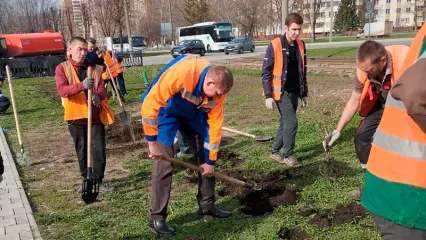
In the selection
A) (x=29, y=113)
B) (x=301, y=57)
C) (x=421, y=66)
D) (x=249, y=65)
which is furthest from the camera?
(x=249, y=65)

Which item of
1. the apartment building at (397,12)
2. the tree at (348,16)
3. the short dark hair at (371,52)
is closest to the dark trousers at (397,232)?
the short dark hair at (371,52)

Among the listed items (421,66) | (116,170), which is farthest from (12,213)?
(421,66)

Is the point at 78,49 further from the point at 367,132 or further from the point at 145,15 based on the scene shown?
the point at 145,15

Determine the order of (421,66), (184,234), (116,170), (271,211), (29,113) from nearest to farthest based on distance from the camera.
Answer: (421,66) → (184,234) → (271,211) → (116,170) → (29,113)

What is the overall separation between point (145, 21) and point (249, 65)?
51127 mm

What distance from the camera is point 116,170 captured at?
5891mm

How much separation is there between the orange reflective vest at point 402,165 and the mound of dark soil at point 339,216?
1988 millimetres

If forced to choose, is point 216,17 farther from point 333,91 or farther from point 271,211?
point 271,211

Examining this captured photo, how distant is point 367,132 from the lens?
386 centimetres

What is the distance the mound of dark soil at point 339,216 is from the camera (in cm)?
372

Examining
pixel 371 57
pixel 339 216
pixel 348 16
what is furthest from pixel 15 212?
pixel 348 16

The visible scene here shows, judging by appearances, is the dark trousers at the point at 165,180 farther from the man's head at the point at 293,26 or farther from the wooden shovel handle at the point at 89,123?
the man's head at the point at 293,26

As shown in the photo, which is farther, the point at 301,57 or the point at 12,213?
the point at 301,57

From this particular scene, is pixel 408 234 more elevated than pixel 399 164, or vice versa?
pixel 399 164
